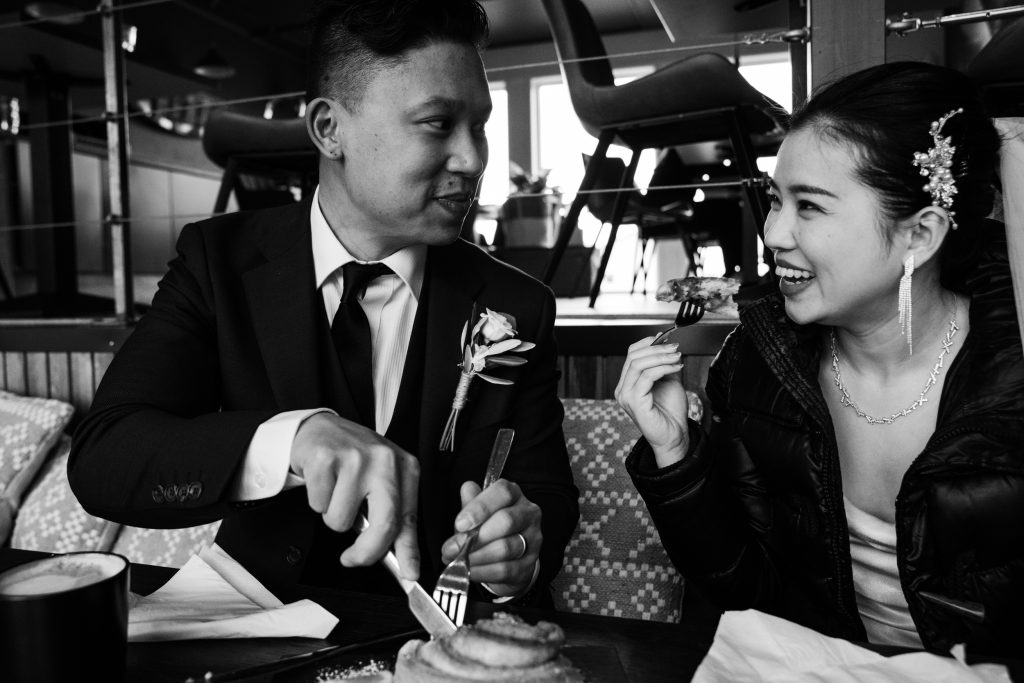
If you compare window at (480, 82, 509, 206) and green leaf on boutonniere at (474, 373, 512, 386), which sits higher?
window at (480, 82, 509, 206)

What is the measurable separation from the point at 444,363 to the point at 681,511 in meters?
0.46

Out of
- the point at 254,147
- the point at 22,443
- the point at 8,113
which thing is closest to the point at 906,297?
the point at 22,443

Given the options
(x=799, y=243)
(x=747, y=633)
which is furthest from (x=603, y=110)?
(x=747, y=633)

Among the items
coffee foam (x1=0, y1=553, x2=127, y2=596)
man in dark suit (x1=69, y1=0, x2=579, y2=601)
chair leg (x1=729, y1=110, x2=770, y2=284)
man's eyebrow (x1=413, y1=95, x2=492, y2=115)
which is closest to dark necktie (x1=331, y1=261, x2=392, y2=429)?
man in dark suit (x1=69, y1=0, x2=579, y2=601)

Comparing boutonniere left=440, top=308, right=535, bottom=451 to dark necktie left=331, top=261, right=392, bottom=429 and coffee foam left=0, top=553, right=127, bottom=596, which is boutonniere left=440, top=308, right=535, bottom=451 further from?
coffee foam left=0, top=553, right=127, bottom=596

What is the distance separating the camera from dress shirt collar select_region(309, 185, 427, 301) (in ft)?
4.59

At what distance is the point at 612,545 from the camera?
1617mm

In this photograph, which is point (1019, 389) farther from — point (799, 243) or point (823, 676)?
point (823, 676)

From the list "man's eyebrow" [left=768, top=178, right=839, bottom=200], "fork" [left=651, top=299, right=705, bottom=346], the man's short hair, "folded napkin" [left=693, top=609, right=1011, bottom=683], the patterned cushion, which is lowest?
the patterned cushion

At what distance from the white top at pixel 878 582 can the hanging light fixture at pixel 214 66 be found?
707 cm

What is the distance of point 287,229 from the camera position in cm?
145

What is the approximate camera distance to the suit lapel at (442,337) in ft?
4.43

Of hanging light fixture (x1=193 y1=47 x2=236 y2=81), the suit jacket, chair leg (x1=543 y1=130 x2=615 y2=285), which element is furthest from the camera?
hanging light fixture (x1=193 y1=47 x2=236 y2=81)

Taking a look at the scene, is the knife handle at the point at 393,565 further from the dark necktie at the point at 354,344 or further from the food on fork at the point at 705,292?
the food on fork at the point at 705,292
